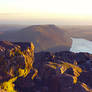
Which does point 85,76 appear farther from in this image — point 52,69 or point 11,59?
point 11,59

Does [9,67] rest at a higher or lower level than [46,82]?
higher

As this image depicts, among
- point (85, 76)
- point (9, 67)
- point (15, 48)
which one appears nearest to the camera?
point (9, 67)

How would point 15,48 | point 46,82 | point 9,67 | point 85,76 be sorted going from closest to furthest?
point 9,67, point 15,48, point 46,82, point 85,76

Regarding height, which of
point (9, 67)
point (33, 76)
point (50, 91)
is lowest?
point (50, 91)

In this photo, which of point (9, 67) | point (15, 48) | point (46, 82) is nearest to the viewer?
point (9, 67)

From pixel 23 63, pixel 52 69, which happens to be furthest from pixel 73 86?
pixel 23 63

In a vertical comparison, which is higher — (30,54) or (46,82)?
(30,54)

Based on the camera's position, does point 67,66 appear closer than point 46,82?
No

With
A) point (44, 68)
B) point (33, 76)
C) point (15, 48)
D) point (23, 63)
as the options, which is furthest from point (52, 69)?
point (15, 48)

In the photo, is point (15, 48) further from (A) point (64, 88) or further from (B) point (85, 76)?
(B) point (85, 76)
